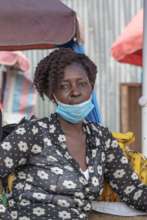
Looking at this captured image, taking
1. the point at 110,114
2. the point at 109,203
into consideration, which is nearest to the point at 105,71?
the point at 110,114

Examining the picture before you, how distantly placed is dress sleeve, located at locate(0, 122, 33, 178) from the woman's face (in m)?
0.26

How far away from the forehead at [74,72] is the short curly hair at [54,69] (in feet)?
0.06

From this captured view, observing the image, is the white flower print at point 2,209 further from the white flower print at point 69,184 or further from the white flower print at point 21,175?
the white flower print at point 69,184

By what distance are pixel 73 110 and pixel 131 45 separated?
4.54m

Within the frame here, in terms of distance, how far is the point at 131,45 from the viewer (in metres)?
7.67

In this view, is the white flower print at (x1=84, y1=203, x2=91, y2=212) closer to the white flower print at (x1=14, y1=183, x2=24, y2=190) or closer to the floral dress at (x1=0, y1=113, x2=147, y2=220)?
the floral dress at (x1=0, y1=113, x2=147, y2=220)

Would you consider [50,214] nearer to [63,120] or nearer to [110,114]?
[63,120]

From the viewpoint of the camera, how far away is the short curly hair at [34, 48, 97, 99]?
331 centimetres

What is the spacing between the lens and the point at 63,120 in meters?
3.35

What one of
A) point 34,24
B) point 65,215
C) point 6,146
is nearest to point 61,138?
point 6,146

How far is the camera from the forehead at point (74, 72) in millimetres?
3303

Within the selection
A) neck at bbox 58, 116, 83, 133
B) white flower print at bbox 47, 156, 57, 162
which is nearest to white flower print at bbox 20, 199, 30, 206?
white flower print at bbox 47, 156, 57, 162

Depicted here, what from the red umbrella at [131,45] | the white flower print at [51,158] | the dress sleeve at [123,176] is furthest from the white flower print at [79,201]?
the red umbrella at [131,45]

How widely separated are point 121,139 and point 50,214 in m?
0.76
